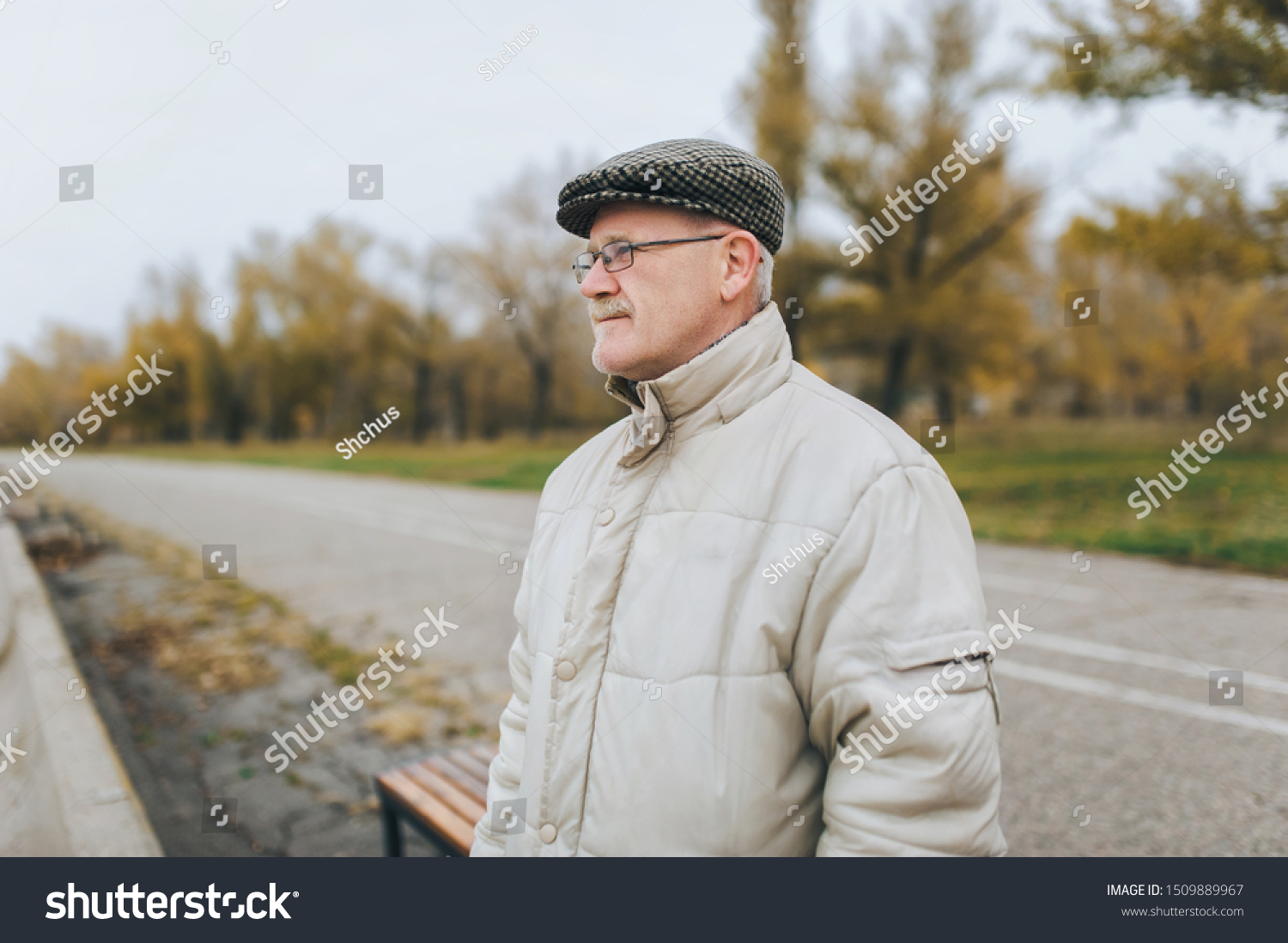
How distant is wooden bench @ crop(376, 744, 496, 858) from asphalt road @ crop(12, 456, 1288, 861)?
3.97 ft

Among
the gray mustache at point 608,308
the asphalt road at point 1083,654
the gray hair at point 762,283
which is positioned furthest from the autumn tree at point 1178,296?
the gray mustache at point 608,308

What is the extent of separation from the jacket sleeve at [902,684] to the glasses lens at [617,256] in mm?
615

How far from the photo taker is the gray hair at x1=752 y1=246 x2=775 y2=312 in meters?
1.51

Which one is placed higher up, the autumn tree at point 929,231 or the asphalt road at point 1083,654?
the autumn tree at point 929,231

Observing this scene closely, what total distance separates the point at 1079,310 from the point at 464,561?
608cm

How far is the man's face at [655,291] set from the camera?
144cm

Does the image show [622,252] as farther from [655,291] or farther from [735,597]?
[735,597]

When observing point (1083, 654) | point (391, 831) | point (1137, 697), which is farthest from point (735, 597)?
point (1083, 654)

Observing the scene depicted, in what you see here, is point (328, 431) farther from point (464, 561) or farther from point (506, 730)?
point (506, 730)

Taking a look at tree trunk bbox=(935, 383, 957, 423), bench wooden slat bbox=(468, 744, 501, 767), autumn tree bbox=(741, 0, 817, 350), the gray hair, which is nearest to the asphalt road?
bench wooden slat bbox=(468, 744, 501, 767)

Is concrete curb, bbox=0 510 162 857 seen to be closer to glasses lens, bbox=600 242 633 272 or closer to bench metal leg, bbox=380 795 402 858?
bench metal leg, bbox=380 795 402 858

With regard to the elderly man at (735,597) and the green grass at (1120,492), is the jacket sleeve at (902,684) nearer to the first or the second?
the elderly man at (735,597)

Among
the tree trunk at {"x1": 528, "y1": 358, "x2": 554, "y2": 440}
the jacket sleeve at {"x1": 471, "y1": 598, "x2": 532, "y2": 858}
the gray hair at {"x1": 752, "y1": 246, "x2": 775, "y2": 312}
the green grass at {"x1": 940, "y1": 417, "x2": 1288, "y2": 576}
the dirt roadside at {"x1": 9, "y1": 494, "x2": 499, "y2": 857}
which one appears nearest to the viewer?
the gray hair at {"x1": 752, "y1": 246, "x2": 775, "y2": 312}

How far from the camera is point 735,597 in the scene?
1.34 metres
